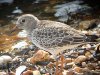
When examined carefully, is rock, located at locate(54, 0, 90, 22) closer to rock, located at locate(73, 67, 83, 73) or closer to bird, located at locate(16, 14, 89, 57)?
rock, located at locate(73, 67, 83, 73)

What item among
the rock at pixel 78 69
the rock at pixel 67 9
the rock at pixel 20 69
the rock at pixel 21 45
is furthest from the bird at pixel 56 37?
the rock at pixel 67 9

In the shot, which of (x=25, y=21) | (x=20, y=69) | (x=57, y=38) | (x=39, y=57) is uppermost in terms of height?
(x=25, y=21)

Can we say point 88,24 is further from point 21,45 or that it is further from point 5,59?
point 5,59

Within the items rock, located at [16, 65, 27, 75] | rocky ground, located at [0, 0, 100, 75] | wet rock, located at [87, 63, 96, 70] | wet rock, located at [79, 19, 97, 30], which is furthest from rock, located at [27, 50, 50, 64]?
wet rock, located at [79, 19, 97, 30]

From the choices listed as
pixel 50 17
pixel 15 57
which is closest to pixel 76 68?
pixel 15 57

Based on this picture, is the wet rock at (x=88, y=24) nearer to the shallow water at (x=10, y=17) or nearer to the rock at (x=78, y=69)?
the shallow water at (x=10, y=17)

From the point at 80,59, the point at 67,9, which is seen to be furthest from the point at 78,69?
the point at 67,9

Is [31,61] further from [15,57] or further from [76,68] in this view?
[76,68]

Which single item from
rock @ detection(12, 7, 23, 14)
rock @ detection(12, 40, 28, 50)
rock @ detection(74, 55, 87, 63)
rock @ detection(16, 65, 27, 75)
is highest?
rock @ detection(12, 7, 23, 14)
